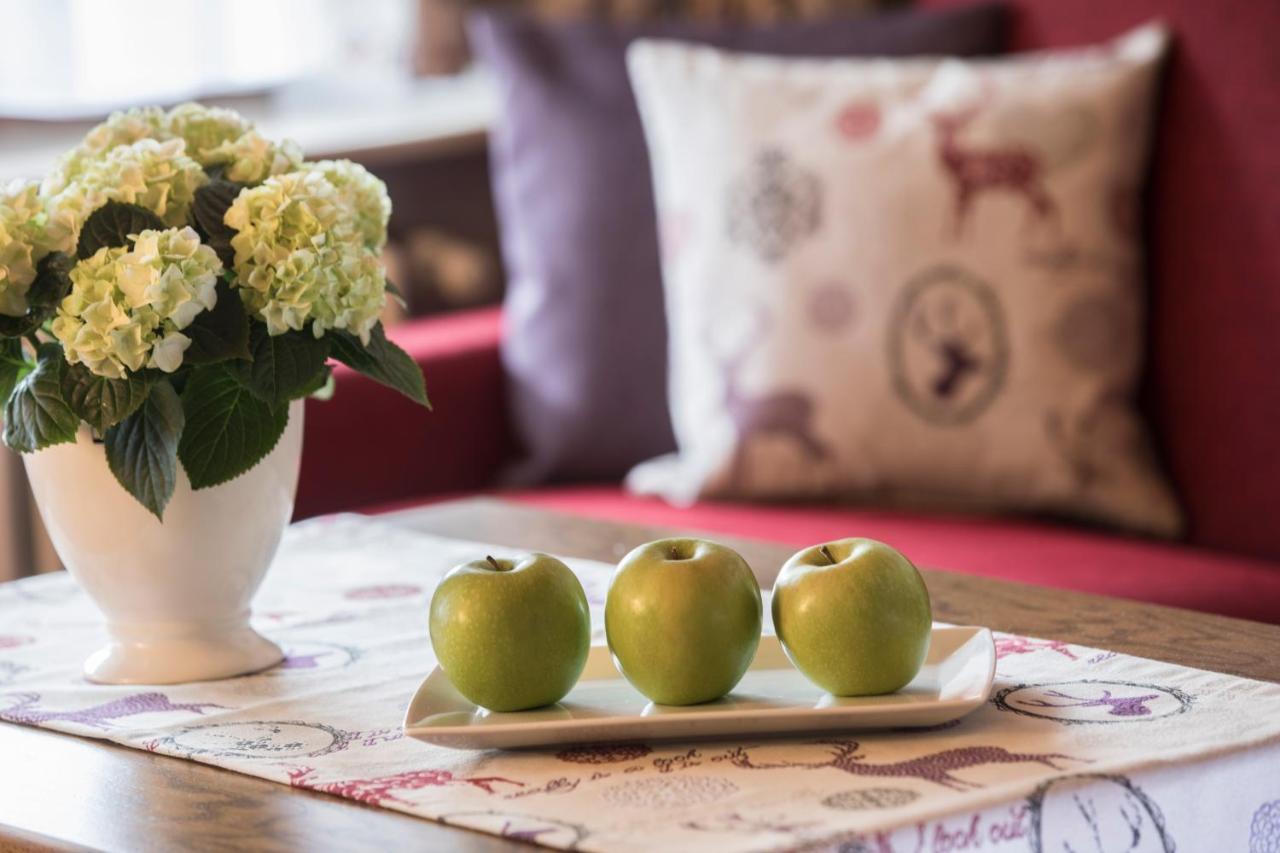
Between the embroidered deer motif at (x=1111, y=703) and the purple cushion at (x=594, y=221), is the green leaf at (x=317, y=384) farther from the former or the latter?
the purple cushion at (x=594, y=221)

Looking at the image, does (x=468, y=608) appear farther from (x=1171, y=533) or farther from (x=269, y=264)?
(x=1171, y=533)

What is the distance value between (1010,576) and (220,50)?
142 centimetres

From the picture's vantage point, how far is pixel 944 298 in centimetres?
172

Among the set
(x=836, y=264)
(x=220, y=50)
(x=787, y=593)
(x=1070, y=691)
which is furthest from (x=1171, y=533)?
(x=220, y=50)

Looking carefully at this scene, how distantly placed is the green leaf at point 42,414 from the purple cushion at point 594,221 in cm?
101

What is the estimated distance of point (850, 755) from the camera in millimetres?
814

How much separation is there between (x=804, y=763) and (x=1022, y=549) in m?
0.85

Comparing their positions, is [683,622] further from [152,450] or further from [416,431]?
[416,431]

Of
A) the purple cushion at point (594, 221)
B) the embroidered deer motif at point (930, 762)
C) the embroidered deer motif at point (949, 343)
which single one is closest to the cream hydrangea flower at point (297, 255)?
the embroidered deer motif at point (930, 762)

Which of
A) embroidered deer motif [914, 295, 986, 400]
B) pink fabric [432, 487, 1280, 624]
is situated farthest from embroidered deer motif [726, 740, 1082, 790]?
embroidered deer motif [914, 295, 986, 400]

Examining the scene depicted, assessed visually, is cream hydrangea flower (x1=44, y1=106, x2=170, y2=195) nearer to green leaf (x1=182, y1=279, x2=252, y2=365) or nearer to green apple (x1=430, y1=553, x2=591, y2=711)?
green leaf (x1=182, y1=279, x2=252, y2=365)

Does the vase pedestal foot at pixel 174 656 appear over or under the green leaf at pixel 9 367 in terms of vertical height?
under

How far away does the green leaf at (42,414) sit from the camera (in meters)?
0.95

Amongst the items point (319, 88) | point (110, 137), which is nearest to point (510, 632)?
point (110, 137)
